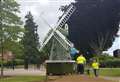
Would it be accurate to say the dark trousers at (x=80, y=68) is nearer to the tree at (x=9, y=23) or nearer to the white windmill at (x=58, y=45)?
the white windmill at (x=58, y=45)

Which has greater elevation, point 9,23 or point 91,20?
point 91,20

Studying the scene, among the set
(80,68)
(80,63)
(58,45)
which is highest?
(58,45)

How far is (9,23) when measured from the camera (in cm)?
5341

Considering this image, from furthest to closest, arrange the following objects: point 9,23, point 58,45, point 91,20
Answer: point 91,20 → point 9,23 → point 58,45

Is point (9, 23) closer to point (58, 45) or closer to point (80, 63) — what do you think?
point (58, 45)

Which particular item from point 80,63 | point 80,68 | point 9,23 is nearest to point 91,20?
point 9,23

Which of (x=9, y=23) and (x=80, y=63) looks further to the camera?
(x=9, y=23)

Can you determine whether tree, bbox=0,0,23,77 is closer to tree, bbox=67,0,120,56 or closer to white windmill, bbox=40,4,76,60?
white windmill, bbox=40,4,76,60

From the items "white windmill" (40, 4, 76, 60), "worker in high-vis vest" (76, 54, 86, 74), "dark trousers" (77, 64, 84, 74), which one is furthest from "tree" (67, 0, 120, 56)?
"worker in high-vis vest" (76, 54, 86, 74)

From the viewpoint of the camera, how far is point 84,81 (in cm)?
3167

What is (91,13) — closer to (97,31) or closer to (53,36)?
(97,31)

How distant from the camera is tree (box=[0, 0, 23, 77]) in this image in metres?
52.8

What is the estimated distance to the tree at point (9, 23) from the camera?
173 feet

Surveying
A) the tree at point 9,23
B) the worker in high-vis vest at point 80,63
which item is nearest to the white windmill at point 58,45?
the tree at point 9,23
